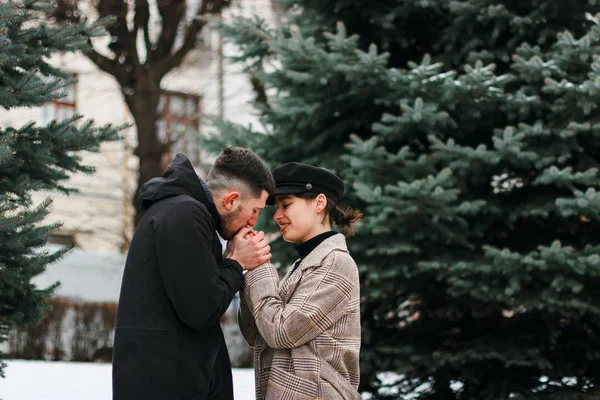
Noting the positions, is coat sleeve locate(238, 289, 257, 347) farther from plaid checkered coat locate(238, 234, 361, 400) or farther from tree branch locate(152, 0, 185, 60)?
tree branch locate(152, 0, 185, 60)

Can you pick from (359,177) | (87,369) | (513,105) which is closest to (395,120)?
(359,177)

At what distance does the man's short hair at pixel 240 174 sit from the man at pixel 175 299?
0.29 feet

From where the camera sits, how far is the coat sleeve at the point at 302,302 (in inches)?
115

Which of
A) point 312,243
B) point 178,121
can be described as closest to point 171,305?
point 312,243

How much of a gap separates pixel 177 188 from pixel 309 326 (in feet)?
2.37

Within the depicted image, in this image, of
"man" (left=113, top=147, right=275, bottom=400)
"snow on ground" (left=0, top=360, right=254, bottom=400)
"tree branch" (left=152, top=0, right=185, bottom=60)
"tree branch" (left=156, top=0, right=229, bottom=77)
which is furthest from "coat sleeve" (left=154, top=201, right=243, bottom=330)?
"tree branch" (left=152, top=0, right=185, bottom=60)

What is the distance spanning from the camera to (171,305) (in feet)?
9.09

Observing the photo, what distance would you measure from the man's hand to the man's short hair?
174 millimetres

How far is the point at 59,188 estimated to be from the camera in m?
4.78

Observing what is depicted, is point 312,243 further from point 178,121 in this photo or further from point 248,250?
point 178,121

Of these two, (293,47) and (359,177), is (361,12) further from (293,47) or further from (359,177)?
(359,177)

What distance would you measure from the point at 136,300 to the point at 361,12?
4.95m

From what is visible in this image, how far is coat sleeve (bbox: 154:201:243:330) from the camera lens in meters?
2.70

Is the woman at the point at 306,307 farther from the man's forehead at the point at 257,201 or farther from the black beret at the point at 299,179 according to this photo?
the man's forehead at the point at 257,201
